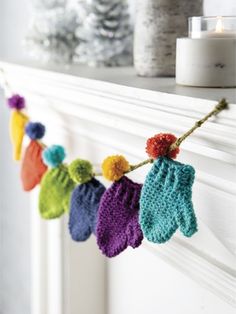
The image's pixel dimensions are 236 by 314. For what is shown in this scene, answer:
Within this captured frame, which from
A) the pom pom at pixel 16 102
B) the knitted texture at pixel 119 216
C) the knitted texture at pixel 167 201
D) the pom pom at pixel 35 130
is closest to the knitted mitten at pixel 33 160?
the pom pom at pixel 35 130

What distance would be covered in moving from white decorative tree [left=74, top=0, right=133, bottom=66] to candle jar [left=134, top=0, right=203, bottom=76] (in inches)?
8.5

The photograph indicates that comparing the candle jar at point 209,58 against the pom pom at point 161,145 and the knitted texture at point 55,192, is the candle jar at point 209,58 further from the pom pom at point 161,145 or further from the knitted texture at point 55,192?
the knitted texture at point 55,192

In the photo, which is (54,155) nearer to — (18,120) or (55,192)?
(55,192)

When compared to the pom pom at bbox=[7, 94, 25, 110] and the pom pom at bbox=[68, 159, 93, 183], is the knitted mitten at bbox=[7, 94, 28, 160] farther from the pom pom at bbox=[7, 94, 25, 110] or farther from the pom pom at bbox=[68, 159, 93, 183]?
the pom pom at bbox=[68, 159, 93, 183]

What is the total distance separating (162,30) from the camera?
2.71ft

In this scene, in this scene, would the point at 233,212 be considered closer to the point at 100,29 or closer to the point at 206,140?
the point at 206,140

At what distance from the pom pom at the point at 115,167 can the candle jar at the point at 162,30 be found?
0.15 meters

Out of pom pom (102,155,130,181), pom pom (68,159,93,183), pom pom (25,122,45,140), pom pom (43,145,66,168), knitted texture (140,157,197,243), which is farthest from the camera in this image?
pom pom (25,122,45,140)

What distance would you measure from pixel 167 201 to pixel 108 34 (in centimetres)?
49

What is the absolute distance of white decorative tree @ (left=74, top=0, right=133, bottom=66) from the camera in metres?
1.05

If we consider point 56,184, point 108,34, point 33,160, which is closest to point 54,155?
point 56,184

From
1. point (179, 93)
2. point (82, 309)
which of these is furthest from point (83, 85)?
point (82, 309)

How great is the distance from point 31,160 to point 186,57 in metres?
0.47

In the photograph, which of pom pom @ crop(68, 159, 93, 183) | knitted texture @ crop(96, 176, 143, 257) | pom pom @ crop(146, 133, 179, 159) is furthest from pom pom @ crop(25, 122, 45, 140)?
pom pom @ crop(146, 133, 179, 159)
